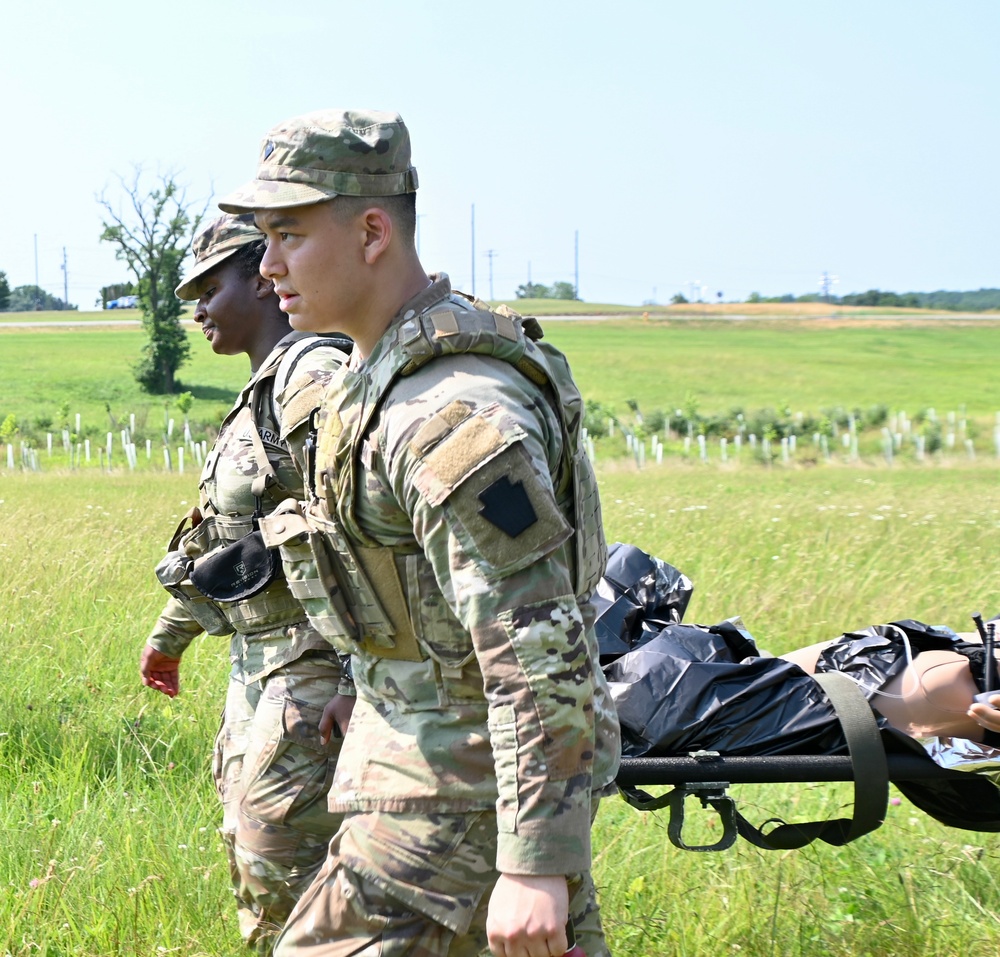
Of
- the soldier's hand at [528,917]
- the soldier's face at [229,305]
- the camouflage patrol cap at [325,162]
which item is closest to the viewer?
the soldier's hand at [528,917]

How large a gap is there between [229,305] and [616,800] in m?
2.14

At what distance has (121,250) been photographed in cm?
4500

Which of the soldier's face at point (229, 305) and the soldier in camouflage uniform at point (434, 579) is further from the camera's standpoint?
the soldier's face at point (229, 305)

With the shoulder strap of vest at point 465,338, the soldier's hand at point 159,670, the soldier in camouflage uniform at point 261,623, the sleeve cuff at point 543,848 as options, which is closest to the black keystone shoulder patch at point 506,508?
the shoulder strap of vest at point 465,338

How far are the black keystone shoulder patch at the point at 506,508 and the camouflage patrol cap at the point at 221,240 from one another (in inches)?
64.3

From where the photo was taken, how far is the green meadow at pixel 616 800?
10.0ft

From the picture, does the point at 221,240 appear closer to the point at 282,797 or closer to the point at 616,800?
the point at 282,797

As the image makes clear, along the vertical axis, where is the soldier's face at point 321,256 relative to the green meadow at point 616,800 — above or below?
above

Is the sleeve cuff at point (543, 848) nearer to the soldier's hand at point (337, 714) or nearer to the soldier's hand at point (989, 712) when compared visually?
Result: the soldier's hand at point (337, 714)

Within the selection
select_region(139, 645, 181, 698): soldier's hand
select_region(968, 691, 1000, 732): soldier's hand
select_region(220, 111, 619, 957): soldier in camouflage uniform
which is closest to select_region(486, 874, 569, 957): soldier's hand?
select_region(220, 111, 619, 957): soldier in camouflage uniform

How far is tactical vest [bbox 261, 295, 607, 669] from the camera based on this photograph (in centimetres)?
184

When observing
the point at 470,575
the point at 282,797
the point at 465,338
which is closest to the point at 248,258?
the point at 282,797

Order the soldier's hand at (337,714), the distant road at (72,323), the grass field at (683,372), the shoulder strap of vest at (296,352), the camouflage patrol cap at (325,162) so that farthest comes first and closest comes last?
the distant road at (72,323)
the grass field at (683,372)
the shoulder strap of vest at (296,352)
the soldier's hand at (337,714)
the camouflage patrol cap at (325,162)

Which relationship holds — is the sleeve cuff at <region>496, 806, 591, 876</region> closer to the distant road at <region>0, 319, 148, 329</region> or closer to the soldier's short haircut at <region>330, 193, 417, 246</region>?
the soldier's short haircut at <region>330, 193, 417, 246</region>
